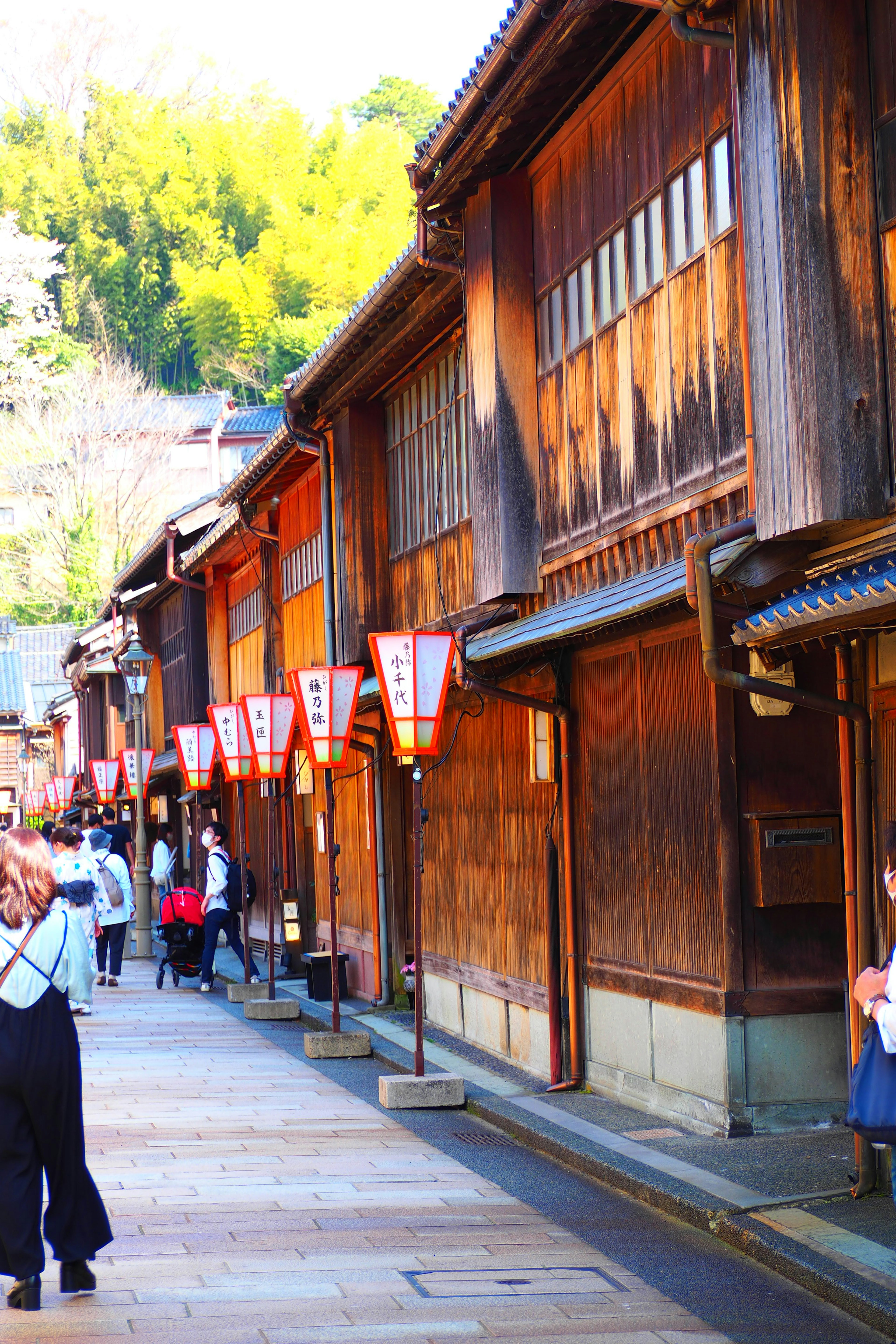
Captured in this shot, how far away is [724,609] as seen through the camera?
306 inches

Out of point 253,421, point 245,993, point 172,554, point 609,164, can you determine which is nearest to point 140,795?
point 172,554

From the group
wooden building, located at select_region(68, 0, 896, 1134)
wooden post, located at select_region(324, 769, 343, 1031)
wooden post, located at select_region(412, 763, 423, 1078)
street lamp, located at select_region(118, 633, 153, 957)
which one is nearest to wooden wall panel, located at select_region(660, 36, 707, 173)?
wooden building, located at select_region(68, 0, 896, 1134)

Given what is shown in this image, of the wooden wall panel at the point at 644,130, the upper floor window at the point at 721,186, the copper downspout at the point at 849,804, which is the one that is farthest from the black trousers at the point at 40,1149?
the wooden wall panel at the point at 644,130

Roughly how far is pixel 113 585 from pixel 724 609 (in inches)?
1147

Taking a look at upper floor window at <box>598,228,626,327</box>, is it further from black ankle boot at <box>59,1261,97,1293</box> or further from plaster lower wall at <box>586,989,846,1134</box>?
black ankle boot at <box>59,1261,97,1293</box>

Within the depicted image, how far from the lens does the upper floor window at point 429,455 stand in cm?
1399

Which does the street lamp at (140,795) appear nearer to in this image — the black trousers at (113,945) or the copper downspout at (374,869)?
the black trousers at (113,945)

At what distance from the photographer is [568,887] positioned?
1165 cm

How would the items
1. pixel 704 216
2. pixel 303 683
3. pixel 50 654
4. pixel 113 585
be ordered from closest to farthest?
pixel 704 216, pixel 303 683, pixel 113 585, pixel 50 654

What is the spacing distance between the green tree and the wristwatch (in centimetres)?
6937

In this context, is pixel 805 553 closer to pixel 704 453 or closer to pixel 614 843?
pixel 704 453

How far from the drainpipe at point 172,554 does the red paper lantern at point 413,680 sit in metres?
17.7

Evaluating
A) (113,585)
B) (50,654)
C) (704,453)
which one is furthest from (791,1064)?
(50,654)

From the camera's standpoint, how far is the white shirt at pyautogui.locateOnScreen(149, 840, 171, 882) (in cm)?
3116
